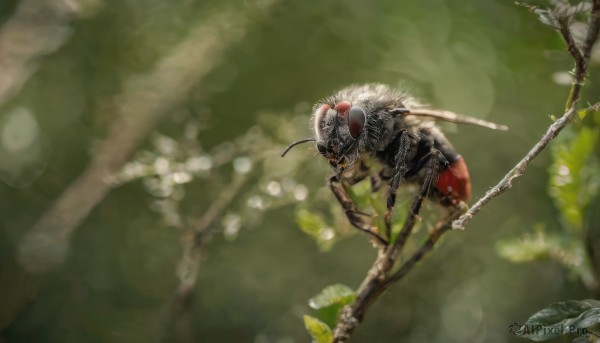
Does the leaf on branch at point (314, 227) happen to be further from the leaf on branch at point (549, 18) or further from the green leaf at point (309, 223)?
the leaf on branch at point (549, 18)

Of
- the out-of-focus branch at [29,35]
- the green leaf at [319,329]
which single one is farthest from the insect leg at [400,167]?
the out-of-focus branch at [29,35]

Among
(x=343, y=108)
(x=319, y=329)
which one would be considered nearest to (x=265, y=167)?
(x=343, y=108)

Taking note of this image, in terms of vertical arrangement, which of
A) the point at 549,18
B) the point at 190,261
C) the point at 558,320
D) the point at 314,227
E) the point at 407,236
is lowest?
the point at 190,261

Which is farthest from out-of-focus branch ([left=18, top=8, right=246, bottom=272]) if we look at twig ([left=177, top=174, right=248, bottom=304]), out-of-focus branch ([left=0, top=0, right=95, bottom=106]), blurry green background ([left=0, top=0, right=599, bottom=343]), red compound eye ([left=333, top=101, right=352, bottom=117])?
red compound eye ([left=333, top=101, right=352, bottom=117])

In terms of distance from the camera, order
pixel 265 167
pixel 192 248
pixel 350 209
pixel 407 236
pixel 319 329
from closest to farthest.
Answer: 1. pixel 319 329
2. pixel 407 236
3. pixel 350 209
4. pixel 192 248
5. pixel 265 167

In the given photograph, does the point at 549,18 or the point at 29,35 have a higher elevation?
the point at 549,18

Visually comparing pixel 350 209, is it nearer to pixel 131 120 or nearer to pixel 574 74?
pixel 574 74

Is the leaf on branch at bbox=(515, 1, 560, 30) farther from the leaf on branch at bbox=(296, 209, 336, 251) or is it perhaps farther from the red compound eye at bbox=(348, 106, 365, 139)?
the leaf on branch at bbox=(296, 209, 336, 251)
